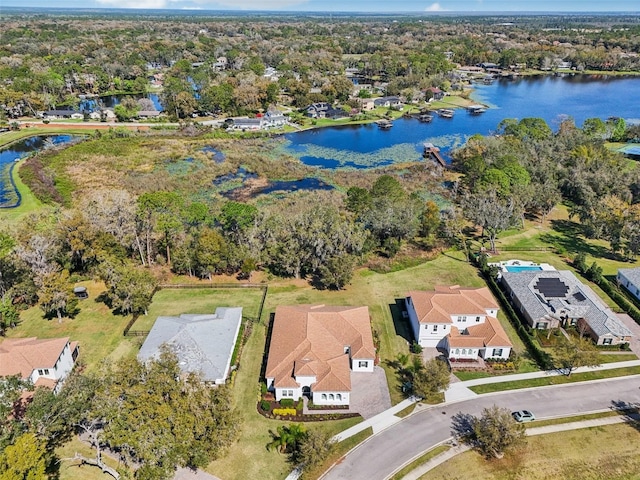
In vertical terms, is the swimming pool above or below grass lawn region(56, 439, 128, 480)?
above

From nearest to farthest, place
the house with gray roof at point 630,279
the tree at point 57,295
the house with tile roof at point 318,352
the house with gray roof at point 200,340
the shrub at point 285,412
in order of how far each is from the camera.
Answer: the shrub at point 285,412
the house with tile roof at point 318,352
the house with gray roof at point 200,340
the tree at point 57,295
the house with gray roof at point 630,279

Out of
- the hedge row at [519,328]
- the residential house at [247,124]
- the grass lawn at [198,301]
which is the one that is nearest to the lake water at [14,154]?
the residential house at [247,124]

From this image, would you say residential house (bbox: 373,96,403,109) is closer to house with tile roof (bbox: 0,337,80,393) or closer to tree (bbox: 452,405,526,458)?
tree (bbox: 452,405,526,458)

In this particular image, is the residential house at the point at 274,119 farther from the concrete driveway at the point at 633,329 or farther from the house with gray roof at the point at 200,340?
the concrete driveway at the point at 633,329

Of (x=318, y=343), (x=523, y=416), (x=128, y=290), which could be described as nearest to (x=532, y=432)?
(x=523, y=416)

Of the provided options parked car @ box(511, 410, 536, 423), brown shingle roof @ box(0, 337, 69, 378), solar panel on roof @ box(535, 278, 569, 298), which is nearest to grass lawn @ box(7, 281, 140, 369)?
brown shingle roof @ box(0, 337, 69, 378)

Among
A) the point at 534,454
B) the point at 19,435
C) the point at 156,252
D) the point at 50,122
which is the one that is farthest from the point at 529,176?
the point at 50,122
